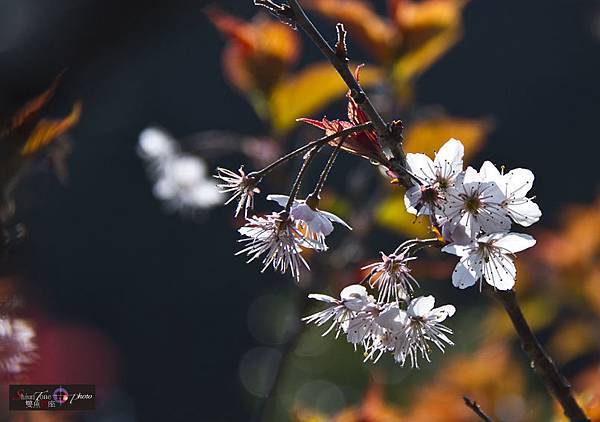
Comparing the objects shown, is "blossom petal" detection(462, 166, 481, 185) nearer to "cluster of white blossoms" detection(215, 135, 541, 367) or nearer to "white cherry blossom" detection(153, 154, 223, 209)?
"cluster of white blossoms" detection(215, 135, 541, 367)

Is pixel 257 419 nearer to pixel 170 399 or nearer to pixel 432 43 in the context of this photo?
pixel 432 43

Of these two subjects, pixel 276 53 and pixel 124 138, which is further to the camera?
pixel 124 138

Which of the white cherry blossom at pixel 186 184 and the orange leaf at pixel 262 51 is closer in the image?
the orange leaf at pixel 262 51

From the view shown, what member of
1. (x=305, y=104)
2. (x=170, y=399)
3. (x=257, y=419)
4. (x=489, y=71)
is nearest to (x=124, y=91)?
(x=170, y=399)

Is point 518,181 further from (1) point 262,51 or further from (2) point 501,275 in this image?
(1) point 262,51

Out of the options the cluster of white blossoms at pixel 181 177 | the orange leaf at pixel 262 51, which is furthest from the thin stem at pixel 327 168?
the cluster of white blossoms at pixel 181 177

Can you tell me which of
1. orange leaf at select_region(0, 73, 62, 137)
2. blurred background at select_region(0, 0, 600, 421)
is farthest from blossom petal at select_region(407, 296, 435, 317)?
blurred background at select_region(0, 0, 600, 421)

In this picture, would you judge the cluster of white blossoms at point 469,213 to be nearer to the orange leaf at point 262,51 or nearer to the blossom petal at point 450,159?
the blossom petal at point 450,159

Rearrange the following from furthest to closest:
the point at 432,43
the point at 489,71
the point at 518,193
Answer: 1. the point at 489,71
2. the point at 432,43
3. the point at 518,193
